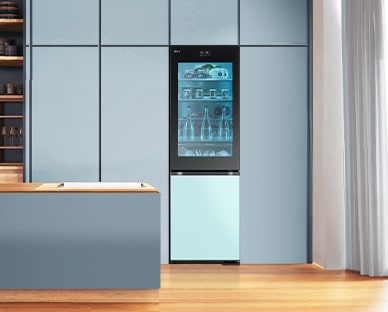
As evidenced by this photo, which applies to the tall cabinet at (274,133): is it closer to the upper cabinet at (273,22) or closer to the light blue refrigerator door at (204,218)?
the upper cabinet at (273,22)

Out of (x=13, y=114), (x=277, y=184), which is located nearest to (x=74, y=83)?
(x=13, y=114)

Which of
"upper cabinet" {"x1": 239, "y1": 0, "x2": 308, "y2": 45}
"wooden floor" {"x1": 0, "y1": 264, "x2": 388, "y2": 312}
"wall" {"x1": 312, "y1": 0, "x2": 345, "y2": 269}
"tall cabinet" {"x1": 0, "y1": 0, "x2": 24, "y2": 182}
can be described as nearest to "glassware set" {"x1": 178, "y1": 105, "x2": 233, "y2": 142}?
"upper cabinet" {"x1": 239, "y1": 0, "x2": 308, "y2": 45}

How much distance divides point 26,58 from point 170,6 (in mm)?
1456

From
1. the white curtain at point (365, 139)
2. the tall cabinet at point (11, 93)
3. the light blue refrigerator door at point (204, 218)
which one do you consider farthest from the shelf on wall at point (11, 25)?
the white curtain at point (365, 139)

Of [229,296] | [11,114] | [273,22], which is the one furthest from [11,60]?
[229,296]

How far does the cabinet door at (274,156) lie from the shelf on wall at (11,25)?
224cm

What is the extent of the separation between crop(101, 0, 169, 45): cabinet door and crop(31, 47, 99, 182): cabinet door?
379 millimetres

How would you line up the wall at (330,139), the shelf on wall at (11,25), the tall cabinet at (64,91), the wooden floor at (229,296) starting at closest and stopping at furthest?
the wooden floor at (229,296)
the wall at (330,139)
the tall cabinet at (64,91)
the shelf on wall at (11,25)

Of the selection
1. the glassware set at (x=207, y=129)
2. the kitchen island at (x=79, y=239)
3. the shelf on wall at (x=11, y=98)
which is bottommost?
the kitchen island at (x=79, y=239)

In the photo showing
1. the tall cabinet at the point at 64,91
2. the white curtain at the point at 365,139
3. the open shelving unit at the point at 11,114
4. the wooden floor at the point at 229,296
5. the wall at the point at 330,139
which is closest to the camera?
the wooden floor at the point at 229,296

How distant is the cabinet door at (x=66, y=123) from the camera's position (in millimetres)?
7008

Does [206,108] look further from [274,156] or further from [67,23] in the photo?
[67,23]

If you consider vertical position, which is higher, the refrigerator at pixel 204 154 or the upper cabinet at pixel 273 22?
the upper cabinet at pixel 273 22

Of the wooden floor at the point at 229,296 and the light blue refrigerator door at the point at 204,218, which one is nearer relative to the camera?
the wooden floor at the point at 229,296
